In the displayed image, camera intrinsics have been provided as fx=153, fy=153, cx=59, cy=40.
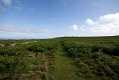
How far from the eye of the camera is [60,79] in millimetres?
13039

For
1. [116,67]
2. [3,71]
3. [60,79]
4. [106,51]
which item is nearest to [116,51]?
[106,51]

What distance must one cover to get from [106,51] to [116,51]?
2.24 m

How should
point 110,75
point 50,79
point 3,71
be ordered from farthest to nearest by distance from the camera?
point 3,71 → point 110,75 → point 50,79

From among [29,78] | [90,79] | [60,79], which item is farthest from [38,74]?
[90,79]

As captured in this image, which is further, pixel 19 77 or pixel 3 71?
pixel 3 71

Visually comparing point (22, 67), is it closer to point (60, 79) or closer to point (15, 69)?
point (15, 69)

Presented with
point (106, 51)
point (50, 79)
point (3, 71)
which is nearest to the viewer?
point (50, 79)

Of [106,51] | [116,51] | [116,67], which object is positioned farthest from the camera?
[106,51]

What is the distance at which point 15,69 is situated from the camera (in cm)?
1530

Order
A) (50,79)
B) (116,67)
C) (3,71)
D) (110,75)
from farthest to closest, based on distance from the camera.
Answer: (116,67)
(3,71)
(110,75)
(50,79)

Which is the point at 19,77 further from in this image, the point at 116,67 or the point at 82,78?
the point at 116,67

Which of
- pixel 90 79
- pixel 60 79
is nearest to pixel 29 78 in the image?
pixel 60 79

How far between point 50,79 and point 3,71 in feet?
17.5

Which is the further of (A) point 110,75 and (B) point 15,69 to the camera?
(B) point 15,69
